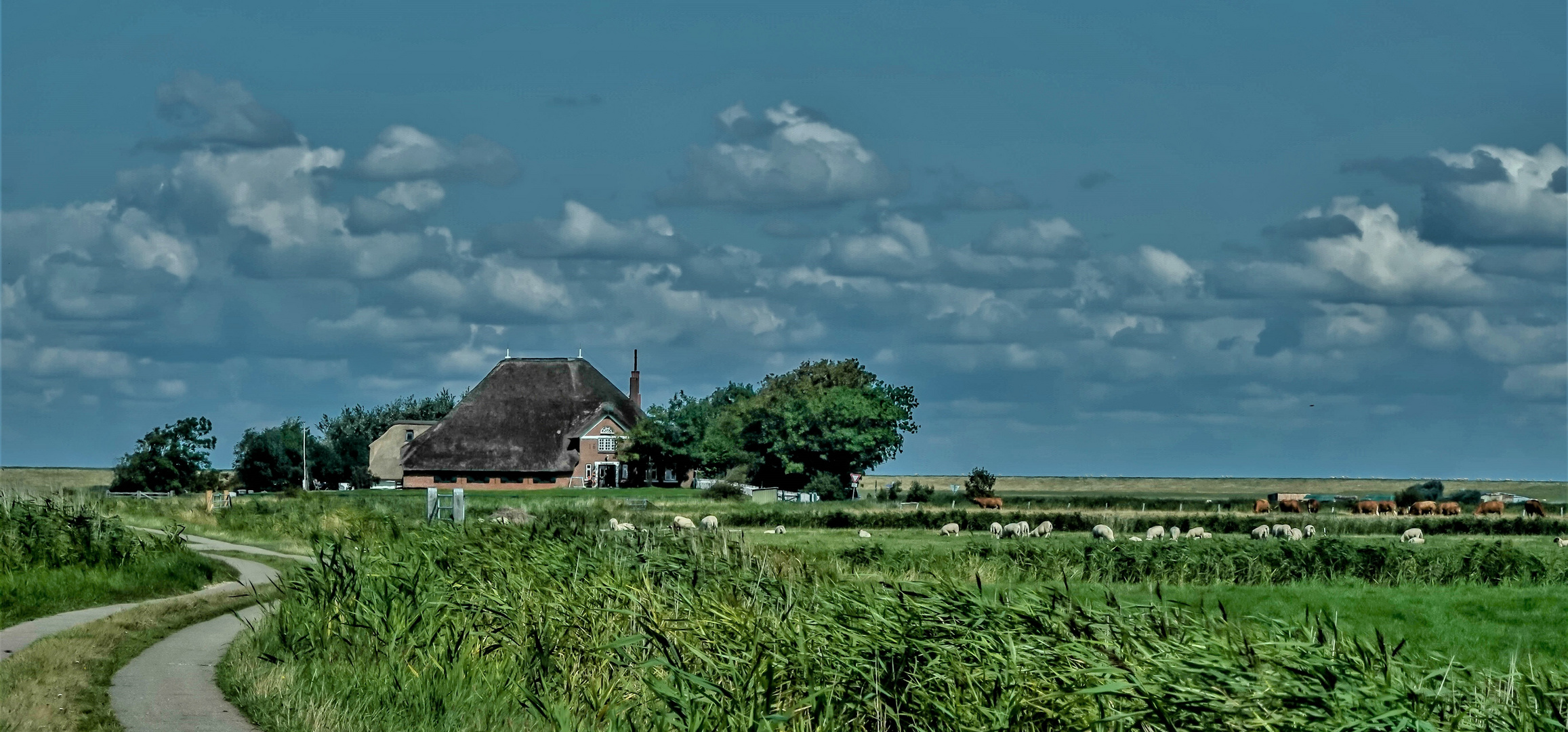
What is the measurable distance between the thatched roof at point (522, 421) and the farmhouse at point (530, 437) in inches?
1.8

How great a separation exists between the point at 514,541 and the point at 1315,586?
20385mm

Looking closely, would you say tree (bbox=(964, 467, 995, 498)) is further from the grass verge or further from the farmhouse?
the grass verge

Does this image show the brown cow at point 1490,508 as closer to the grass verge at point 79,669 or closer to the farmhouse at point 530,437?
the farmhouse at point 530,437

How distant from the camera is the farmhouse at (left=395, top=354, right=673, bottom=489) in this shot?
96125 millimetres

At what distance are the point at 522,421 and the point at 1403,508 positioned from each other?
55.7m

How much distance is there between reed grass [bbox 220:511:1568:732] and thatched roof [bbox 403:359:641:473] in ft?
258

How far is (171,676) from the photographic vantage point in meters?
15.0

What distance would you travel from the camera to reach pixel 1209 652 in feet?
28.7

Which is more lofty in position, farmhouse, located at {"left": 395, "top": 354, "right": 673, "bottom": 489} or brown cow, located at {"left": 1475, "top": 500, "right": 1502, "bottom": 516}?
farmhouse, located at {"left": 395, "top": 354, "right": 673, "bottom": 489}

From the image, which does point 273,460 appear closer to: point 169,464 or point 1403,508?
point 169,464

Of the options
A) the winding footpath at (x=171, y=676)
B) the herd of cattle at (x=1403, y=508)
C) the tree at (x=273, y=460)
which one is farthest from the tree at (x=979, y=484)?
the winding footpath at (x=171, y=676)

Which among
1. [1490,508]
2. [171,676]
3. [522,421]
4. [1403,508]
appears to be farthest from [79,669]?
[522,421]

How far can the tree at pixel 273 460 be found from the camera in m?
98.8

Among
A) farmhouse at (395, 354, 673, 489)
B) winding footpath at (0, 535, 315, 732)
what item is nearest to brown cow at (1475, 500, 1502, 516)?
farmhouse at (395, 354, 673, 489)
